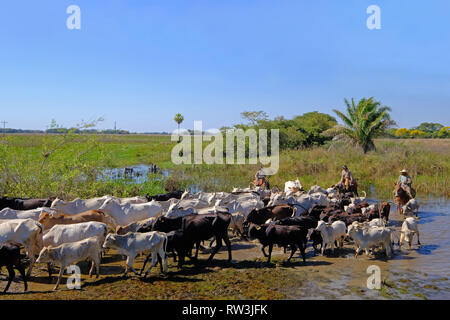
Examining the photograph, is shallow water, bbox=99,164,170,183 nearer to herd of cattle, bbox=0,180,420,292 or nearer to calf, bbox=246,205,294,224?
herd of cattle, bbox=0,180,420,292

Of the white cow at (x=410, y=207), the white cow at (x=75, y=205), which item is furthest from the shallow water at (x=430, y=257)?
the white cow at (x=75, y=205)

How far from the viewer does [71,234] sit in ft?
26.6

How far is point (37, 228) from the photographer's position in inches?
316

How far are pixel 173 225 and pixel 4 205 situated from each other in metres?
5.38

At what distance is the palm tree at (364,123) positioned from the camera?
28.4 metres

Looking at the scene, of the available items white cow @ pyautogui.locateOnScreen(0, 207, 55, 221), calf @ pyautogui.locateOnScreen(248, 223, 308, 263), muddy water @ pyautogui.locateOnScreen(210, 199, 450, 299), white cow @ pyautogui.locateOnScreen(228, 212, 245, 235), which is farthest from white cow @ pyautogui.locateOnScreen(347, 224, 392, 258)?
white cow @ pyautogui.locateOnScreen(0, 207, 55, 221)

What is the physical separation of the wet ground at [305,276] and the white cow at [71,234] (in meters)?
0.69

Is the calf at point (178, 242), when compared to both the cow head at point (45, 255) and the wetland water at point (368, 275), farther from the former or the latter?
the cow head at point (45, 255)

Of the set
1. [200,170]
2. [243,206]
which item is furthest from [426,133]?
[243,206]

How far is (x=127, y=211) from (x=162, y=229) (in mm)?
1941

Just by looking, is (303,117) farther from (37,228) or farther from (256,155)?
(37,228)

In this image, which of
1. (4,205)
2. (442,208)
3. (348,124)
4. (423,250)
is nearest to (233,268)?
(423,250)

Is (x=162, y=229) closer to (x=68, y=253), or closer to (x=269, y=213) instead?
(x=68, y=253)

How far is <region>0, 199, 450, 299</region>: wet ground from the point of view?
681 centimetres
